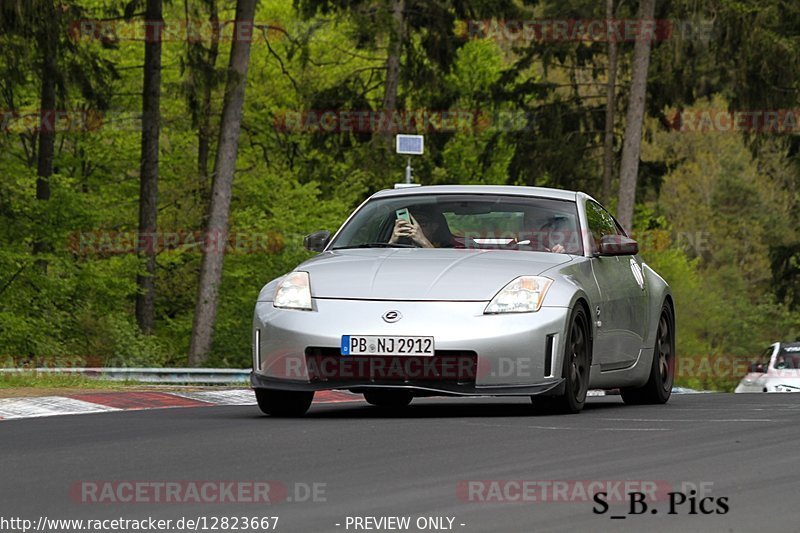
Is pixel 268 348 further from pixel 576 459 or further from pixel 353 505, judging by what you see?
pixel 353 505

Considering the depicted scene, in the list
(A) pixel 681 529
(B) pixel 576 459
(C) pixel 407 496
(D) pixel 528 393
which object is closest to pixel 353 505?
(C) pixel 407 496

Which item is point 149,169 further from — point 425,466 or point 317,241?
point 425,466

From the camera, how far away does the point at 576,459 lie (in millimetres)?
7980

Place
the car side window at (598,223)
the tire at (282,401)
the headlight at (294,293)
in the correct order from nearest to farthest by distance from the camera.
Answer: the headlight at (294,293)
the tire at (282,401)
the car side window at (598,223)

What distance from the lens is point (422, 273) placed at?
10.8 m

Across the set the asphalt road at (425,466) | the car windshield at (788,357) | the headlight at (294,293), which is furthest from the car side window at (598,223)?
the car windshield at (788,357)

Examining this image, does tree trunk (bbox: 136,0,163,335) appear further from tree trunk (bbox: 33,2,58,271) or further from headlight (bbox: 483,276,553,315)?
headlight (bbox: 483,276,553,315)

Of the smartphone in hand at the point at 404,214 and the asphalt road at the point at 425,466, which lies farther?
the smartphone in hand at the point at 404,214

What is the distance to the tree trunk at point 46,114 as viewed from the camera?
34.0 m

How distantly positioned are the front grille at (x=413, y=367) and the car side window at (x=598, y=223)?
2063mm

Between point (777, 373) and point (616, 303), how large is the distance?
19.1 m

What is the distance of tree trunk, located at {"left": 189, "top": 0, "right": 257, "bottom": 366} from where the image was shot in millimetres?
31000

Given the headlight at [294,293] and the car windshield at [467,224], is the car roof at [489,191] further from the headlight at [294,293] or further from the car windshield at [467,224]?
the headlight at [294,293]

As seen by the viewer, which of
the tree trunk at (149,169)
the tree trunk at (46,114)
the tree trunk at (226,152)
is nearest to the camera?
the tree trunk at (226,152)
